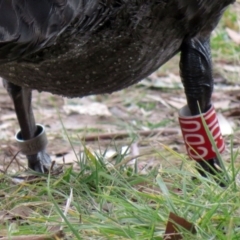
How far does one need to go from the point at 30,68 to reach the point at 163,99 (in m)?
2.43

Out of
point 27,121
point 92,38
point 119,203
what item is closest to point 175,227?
point 119,203

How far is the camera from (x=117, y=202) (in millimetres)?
2924

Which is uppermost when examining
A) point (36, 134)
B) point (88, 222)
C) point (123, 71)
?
point (123, 71)

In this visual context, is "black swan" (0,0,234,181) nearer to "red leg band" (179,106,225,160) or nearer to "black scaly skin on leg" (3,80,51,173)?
"red leg band" (179,106,225,160)

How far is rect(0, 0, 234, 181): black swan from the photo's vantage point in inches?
104

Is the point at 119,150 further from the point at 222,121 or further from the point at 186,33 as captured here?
the point at 222,121

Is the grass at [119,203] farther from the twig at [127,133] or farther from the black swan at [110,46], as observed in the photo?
the twig at [127,133]

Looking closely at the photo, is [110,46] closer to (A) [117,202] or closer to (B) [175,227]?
(A) [117,202]

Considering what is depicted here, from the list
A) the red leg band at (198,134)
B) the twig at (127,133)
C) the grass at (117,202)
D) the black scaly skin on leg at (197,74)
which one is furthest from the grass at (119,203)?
A: the twig at (127,133)

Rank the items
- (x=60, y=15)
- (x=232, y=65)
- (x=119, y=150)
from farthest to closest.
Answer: (x=232, y=65) → (x=119, y=150) → (x=60, y=15)

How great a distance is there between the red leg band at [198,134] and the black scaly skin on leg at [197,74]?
4 cm

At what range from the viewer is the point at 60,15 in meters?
2.66

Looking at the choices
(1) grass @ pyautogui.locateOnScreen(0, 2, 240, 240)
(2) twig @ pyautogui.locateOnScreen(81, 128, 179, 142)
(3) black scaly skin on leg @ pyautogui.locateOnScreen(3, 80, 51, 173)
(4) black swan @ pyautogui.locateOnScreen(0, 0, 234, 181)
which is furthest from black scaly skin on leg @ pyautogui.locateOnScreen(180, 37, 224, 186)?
(2) twig @ pyautogui.locateOnScreen(81, 128, 179, 142)

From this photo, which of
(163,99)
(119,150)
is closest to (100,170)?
(119,150)
